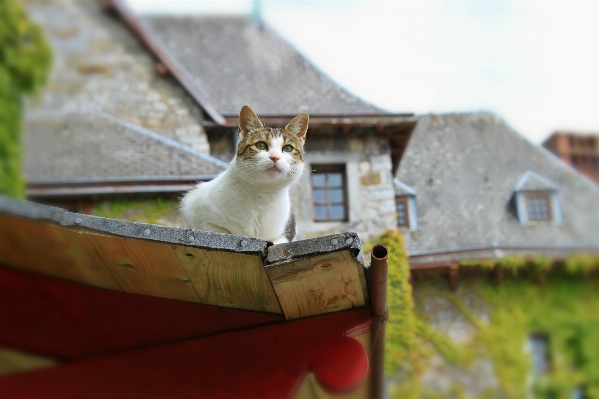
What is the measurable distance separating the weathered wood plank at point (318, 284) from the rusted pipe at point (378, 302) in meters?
0.04

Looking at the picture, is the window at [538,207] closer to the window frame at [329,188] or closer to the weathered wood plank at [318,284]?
the window frame at [329,188]

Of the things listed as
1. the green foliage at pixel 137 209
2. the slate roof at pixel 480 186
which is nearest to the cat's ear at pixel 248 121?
the green foliage at pixel 137 209

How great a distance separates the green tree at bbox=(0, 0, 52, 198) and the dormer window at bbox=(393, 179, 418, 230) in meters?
4.78

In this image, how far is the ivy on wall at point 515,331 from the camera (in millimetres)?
8156

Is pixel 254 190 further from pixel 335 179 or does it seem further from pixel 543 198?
pixel 543 198

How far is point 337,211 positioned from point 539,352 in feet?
13.8

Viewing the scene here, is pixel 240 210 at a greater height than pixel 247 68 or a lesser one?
lesser

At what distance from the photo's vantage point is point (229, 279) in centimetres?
186

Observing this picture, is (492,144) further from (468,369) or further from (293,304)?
(293,304)

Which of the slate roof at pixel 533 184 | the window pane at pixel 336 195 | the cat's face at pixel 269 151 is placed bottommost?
the cat's face at pixel 269 151

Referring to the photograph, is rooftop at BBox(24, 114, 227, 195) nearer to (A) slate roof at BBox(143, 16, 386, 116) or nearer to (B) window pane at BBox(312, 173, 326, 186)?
(A) slate roof at BBox(143, 16, 386, 116)

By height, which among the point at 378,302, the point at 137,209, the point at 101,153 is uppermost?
the point at 101,153

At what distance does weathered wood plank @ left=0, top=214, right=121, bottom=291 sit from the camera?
5.02ft

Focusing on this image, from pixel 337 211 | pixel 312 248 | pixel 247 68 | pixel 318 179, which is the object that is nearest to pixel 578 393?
pixel 337 211
